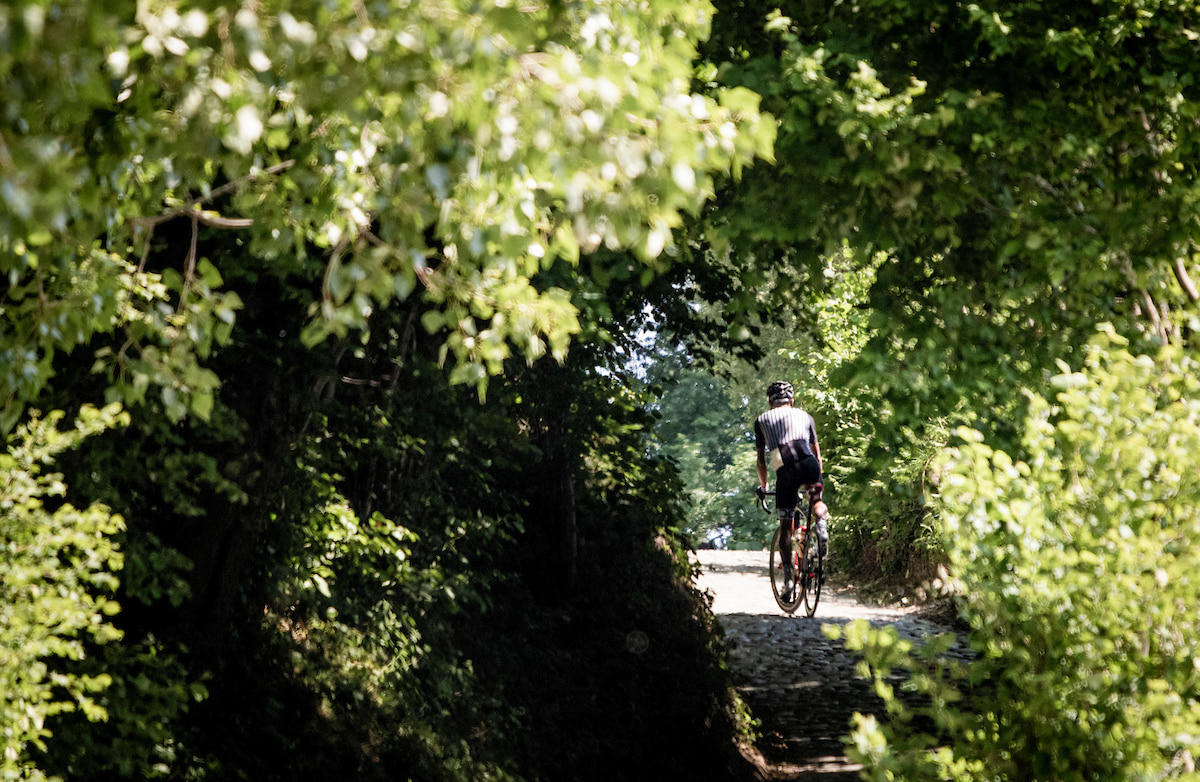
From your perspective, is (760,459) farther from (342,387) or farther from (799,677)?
(342,387)

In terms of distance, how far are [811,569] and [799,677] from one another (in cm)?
209

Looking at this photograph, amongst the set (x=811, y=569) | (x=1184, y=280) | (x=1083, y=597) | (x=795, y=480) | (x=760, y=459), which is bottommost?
(x=811, y=569)

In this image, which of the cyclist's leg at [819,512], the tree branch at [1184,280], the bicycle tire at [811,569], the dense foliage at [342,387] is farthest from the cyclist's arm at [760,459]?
the tree branch at [1184,280]

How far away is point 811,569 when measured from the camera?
10281 millimetres

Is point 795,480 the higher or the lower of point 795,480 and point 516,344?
the lower

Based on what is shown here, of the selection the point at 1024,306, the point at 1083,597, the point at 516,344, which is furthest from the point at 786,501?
the point at 1083,597

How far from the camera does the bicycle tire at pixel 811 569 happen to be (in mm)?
9797

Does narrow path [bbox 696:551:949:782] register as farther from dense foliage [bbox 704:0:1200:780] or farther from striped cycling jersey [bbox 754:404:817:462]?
dense foliage [bbox 704:0:1200:780]

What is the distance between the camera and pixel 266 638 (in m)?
6.11

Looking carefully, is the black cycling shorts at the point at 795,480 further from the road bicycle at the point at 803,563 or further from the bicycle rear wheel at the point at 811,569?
the bicycle rear wheel at the point at 811,569

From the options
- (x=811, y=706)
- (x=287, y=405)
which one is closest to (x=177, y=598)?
(x=287, y=405)

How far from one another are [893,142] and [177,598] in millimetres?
3998

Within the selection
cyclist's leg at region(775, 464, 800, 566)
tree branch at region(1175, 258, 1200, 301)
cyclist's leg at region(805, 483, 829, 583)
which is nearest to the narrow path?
cyclist's leg at region(775, 464, 800, 566)

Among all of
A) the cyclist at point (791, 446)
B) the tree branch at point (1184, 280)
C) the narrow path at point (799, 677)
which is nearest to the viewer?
the tree branch at point (1184, 280)
